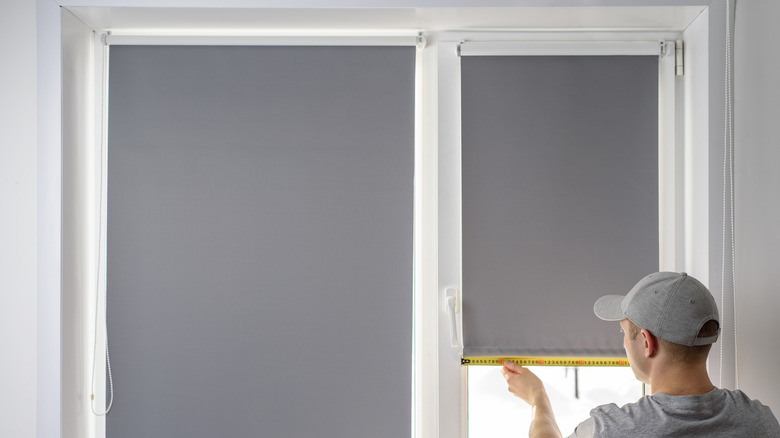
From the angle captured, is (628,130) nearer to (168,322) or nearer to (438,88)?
(438,88)

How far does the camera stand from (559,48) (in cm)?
172

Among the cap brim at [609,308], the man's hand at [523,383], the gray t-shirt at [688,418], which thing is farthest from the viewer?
the man's hand at [523,383]

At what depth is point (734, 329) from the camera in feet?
5.15

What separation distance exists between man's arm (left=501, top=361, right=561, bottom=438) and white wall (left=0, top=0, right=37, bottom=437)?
4.94 ft

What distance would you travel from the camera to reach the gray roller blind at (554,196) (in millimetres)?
1709

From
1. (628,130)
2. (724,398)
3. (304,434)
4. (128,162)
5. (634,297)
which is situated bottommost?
(304,434)

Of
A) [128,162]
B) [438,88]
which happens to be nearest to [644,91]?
[438,88]

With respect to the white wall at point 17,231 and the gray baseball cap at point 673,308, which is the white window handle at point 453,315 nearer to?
the gray baseball cap at point 673,308

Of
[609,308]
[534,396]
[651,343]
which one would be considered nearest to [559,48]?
[609,308]

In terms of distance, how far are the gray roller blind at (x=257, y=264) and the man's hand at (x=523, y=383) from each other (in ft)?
1.06

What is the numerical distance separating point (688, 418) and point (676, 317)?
0.70 ft

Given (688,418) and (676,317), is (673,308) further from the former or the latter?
(688,418)

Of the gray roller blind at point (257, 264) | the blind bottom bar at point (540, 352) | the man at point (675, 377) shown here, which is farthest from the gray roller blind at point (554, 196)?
the man at point (675, 377)

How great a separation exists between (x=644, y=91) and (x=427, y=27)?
742 millimetres
